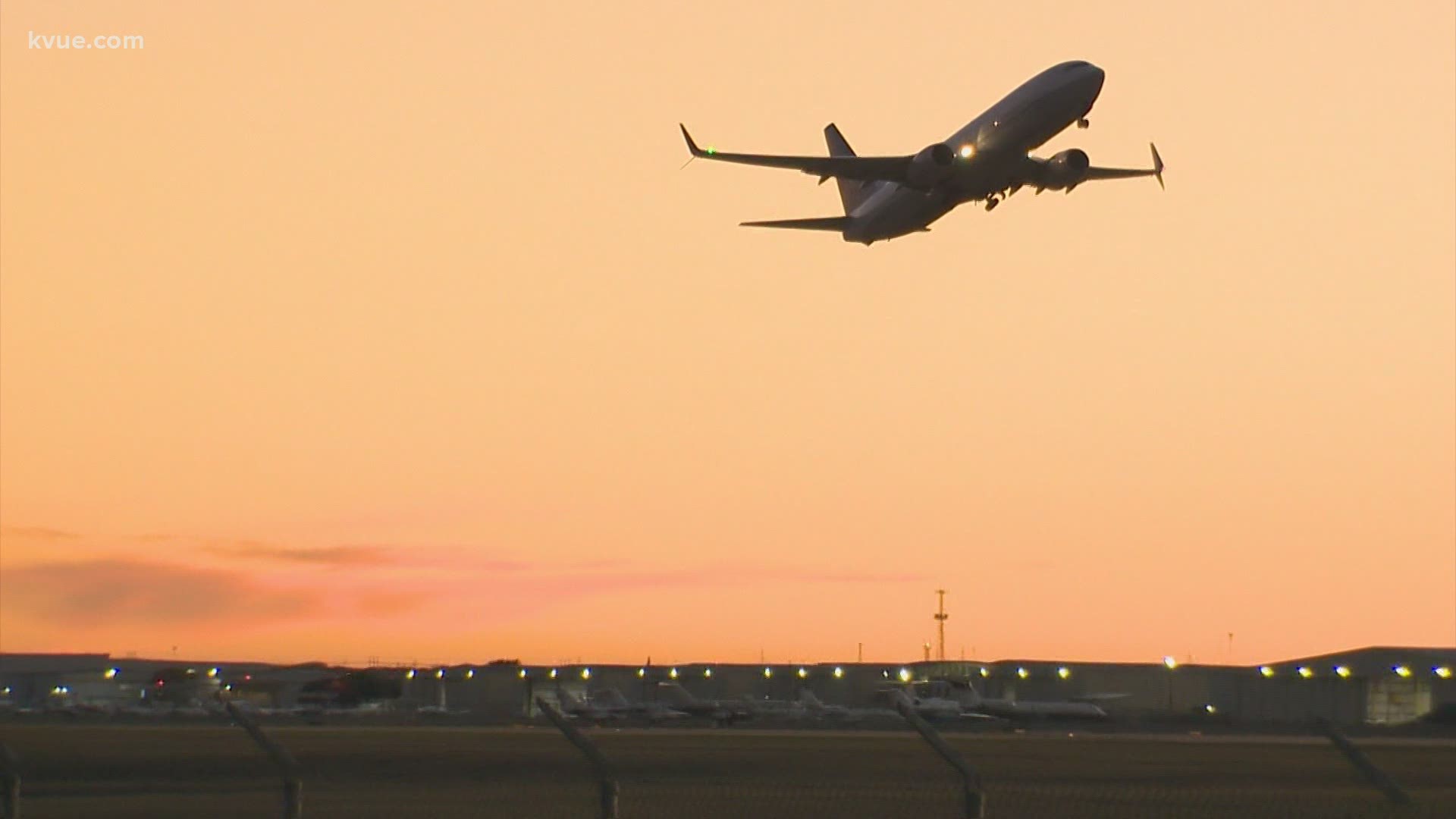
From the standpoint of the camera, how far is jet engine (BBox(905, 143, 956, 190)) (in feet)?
178

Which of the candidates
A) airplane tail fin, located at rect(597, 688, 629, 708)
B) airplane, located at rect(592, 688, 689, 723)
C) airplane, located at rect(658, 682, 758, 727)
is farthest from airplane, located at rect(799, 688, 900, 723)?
airplane tail fin, located at rect(597, 688, 629, 708)

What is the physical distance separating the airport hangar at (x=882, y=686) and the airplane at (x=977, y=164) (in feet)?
139

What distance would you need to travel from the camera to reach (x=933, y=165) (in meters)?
54.5

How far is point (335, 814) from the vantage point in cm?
2484

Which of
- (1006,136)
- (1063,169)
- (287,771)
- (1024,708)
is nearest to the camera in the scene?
(287,771)

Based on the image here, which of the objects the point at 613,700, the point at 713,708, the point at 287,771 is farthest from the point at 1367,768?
the point at 613,700

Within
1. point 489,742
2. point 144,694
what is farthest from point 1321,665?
point 144,694

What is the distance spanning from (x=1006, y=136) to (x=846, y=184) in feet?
73.9

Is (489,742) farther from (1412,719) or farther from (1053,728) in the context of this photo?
(1412,719)

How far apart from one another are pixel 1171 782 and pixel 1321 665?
74.4m

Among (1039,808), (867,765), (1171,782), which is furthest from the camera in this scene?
(867,765)

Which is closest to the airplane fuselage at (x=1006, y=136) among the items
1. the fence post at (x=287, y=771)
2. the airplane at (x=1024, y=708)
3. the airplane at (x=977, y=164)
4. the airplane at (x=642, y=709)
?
the airplane at (x=977, y=164)

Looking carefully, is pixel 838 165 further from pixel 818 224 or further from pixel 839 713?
pixel 839 713

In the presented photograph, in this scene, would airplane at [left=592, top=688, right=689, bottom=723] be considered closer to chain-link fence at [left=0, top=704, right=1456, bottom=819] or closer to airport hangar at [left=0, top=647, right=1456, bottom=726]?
airport hangar at [left=0, top=647, right=1456, bottom=726]
